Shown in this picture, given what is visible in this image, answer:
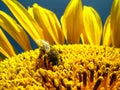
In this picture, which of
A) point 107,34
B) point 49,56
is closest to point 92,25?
point 107,34

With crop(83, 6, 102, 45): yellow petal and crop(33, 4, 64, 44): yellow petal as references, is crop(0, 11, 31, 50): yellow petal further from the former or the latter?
crop(83, 6, 102, 45): yellow petal

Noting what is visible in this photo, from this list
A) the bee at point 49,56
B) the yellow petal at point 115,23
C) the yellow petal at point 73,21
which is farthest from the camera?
the yellow petal at point 73,21

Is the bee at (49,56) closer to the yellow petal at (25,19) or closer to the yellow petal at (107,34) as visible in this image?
the yellow petal at (25,19)

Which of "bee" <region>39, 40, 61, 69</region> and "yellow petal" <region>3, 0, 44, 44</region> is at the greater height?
"yellow petal" <region>3, 0, 44, 44</region>

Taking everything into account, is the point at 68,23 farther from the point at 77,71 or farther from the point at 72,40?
the point at 77,71

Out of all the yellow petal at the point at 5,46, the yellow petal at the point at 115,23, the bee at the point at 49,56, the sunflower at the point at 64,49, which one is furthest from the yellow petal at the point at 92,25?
the bee at the point at 49,56

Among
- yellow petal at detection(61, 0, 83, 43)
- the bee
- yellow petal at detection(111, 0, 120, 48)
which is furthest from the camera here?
yellow petal at detection(61, 0, 83, 43)

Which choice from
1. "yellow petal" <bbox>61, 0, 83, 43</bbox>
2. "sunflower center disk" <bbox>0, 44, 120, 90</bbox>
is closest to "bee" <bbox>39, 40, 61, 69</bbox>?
"sunflower center disk" <bbox>0, 44, 120, 90</bbox>

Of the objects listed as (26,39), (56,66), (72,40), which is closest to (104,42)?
(72,40)
